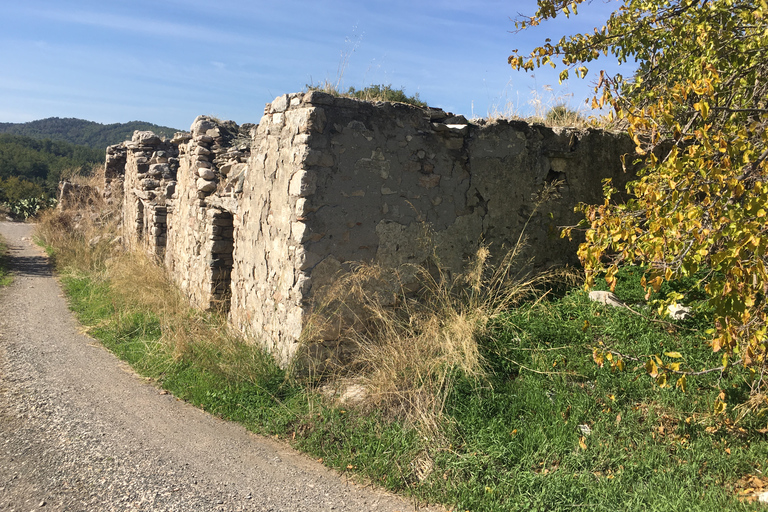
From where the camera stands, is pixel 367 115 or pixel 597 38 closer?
pixel 367 115

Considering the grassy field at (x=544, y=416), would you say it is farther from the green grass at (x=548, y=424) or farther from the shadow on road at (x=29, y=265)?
the shadow on road at (x=29, y=265)

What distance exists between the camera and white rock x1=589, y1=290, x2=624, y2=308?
5332 mm

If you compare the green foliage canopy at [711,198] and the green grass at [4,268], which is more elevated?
the green foliage canopy at [711,198]

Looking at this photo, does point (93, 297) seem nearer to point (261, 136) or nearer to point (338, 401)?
point (261, 136)

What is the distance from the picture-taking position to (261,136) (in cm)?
557

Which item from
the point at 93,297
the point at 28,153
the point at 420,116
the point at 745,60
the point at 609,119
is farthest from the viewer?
the point at 28,153

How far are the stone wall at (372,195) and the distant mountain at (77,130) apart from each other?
54.5 metres

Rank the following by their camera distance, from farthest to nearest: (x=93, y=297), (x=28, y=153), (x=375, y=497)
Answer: (x=28, y=153), (x=93, y=297), (x=375, y=497)

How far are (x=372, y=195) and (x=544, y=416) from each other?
2.44 metres

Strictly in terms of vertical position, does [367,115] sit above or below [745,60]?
below

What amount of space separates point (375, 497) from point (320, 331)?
5.43 feet

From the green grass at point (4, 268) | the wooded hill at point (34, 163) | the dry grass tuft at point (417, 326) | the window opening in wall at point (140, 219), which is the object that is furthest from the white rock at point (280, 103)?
the wooded hill at point (34, 163)

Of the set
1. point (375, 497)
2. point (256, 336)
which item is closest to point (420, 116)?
point (256, 336)

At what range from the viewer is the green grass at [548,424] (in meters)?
3.35
